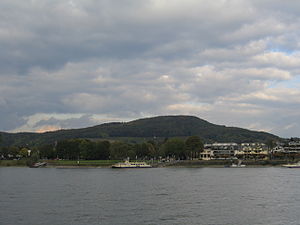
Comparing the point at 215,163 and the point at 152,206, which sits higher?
the point at 215,163

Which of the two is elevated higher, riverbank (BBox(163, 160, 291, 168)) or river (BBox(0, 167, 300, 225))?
riverbank (BBox(163, 160, 291, 168))

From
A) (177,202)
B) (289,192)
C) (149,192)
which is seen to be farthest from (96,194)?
(289,192)

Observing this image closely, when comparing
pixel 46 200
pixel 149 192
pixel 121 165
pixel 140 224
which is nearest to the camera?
pixel 140 224

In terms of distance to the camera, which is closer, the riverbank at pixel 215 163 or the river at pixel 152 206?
the river at pixel 152 206

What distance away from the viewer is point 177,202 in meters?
62.7

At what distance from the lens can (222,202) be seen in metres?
62.2

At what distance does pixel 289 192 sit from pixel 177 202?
23.7 m

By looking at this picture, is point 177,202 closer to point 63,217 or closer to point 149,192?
point 149,192

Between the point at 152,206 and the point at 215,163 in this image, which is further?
the point at 215,163

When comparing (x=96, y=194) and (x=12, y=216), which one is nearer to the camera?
(x=12, y=216)

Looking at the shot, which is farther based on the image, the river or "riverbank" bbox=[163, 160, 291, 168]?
"riverbank" bbox=[163, 160, 291, 168]

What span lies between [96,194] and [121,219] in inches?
1012

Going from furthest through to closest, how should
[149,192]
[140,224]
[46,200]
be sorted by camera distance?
1. [149,192]
2. [46,200]
3. [140,224]

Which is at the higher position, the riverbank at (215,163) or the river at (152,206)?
the riverbank at (215,163)
